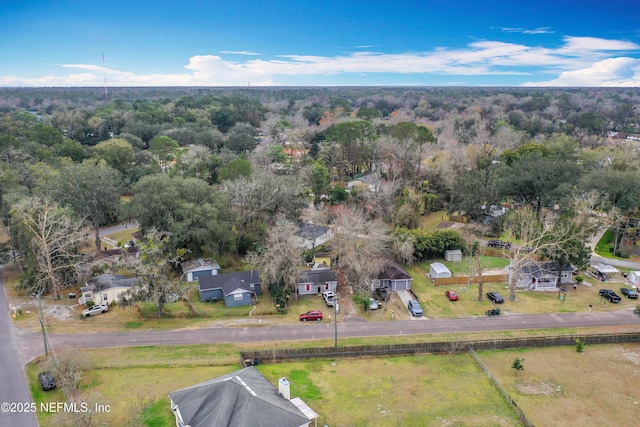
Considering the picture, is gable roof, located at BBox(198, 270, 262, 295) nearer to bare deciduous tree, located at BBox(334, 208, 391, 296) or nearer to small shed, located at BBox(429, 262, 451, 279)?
bare deciduous tree, located at BBox(334, 208, 391, 296)

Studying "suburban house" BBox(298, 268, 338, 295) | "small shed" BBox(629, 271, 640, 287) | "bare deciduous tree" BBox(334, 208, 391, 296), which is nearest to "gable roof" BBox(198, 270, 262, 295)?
"suburban house" BBox(298, 268, 338, 295)

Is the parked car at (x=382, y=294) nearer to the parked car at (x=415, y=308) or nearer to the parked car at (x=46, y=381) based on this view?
the parked car at (x=415, y=308)

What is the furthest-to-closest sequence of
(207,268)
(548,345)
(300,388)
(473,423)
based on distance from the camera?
(207,268) → (548,345) → (300,388) → (473,423)

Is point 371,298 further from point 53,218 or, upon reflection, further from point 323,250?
point 53,218

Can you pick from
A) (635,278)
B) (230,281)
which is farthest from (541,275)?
(230,281)

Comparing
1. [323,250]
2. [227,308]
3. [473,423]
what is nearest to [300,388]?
[473,423]

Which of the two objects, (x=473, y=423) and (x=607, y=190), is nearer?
(x=473, y=423)
